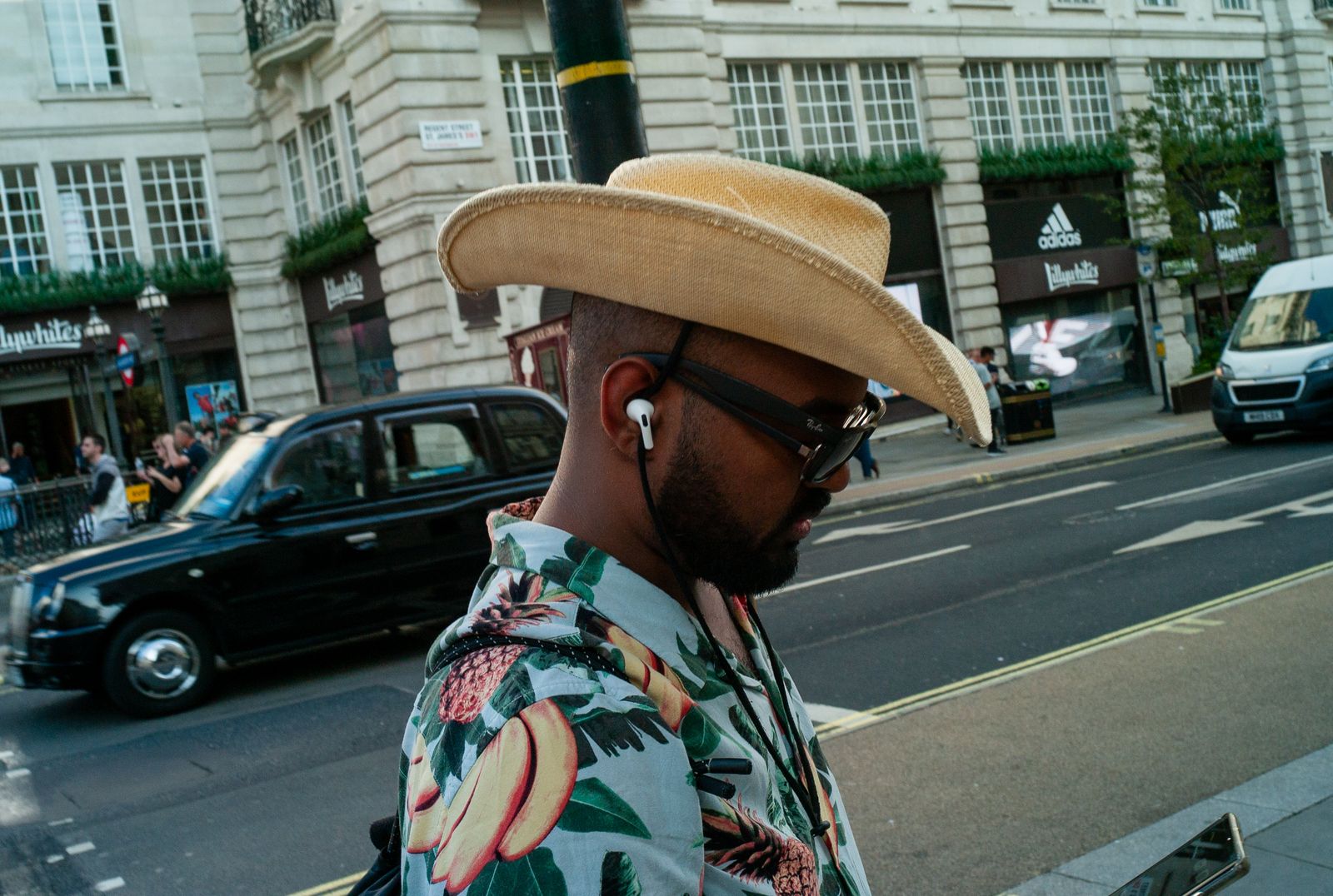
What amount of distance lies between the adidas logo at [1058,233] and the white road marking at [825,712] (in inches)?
878

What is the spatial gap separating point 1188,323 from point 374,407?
2483 centimetres

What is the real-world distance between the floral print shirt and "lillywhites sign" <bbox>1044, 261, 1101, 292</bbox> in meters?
26.4

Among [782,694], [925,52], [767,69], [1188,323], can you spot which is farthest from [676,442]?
[1188,323]

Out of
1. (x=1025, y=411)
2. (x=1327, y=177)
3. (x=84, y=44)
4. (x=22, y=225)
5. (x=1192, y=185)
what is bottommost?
(x=1025, y=411)

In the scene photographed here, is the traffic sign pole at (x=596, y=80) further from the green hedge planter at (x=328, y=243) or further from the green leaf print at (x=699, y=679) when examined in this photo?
the green hedge planter at (x=328, y=243)

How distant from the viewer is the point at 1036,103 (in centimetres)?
2652

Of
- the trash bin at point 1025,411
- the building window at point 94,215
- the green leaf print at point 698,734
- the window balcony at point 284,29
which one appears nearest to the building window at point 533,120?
the window balcony at point 284,29

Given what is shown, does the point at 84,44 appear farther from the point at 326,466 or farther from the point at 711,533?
the point at 711,533

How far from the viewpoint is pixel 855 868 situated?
1543 mm

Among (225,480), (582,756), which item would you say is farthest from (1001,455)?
(582,756)

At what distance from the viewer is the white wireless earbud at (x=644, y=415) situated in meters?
1.31

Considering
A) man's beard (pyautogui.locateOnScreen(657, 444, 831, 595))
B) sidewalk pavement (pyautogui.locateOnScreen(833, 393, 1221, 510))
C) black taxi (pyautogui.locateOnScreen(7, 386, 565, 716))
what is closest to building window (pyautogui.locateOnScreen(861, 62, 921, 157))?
sidewalk pavement (pyautogui.locateOnScreen(833, 393, 1221, 510))

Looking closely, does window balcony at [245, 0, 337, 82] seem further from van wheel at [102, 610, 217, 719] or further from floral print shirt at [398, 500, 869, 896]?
floral print shirt at [398, 500, 869, 896]

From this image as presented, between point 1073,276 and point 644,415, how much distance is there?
27081 millimetres
